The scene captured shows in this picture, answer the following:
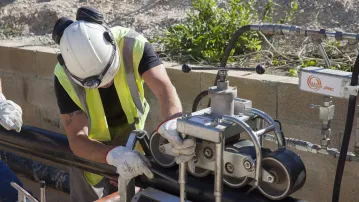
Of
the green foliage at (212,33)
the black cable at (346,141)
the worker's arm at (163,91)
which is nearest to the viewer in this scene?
the black cable at (346,141)

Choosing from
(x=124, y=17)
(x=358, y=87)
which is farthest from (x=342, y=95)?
(x=124, y=17)

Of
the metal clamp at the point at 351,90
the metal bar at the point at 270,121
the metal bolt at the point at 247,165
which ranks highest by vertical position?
the metal clamp at the point at 351,90

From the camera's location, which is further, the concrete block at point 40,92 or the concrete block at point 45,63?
the concrete block at point 40,92

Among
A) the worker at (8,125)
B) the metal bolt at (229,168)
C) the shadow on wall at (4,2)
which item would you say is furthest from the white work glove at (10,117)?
the shadow on wall at (4,2)

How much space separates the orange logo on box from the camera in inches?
92.0

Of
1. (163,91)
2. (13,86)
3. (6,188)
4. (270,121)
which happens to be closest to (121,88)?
(163,91)

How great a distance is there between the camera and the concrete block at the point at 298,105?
11.4 ft

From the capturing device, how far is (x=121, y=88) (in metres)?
3.26

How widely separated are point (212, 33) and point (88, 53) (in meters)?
1.85

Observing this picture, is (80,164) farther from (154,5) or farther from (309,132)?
(154,5)

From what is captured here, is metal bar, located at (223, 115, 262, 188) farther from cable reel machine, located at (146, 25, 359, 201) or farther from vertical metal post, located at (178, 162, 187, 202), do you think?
vertical metal post, located at (178, 162, 187, 202)

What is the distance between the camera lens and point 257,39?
4578 millimetres

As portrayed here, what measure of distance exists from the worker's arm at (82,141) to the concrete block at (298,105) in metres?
1.27

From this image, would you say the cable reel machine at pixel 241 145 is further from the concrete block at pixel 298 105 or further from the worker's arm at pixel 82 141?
the concrete block at pixel 298 105
